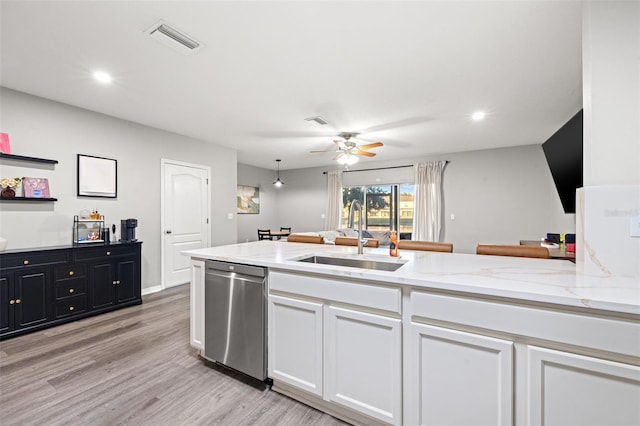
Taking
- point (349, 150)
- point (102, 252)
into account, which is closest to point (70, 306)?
point (102, 252)

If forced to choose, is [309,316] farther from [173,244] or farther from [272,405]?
[173,244]

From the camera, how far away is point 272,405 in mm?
1785

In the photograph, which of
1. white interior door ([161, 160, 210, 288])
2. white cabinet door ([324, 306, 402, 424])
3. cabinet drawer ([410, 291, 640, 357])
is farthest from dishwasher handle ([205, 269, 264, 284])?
white interior door ([161, 160, 210, 288])

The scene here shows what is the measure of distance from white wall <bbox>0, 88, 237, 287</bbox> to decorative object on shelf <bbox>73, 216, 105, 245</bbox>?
0.09 meters

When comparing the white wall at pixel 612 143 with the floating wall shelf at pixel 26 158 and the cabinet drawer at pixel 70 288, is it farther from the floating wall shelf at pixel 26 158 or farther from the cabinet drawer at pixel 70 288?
the floating wall shelf at pixel 26 158

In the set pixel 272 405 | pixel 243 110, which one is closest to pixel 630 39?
pixel 272 405

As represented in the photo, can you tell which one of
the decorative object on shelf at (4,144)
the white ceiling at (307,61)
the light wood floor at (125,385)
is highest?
the white ceiling at (307,61)

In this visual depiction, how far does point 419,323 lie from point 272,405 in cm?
112

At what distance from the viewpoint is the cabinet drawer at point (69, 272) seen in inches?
118

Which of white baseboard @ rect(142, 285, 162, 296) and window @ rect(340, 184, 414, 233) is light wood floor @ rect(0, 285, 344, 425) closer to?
white baseboard @ rect(142, 285, 162, 296)

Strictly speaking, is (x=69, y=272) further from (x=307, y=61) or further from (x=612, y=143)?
(x=612, y=143)

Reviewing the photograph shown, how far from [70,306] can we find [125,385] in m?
1.79

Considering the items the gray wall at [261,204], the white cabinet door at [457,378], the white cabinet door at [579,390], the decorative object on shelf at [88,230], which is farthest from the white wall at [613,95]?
the gray wall at [261,204]

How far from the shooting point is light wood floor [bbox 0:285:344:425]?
5.49 feet
